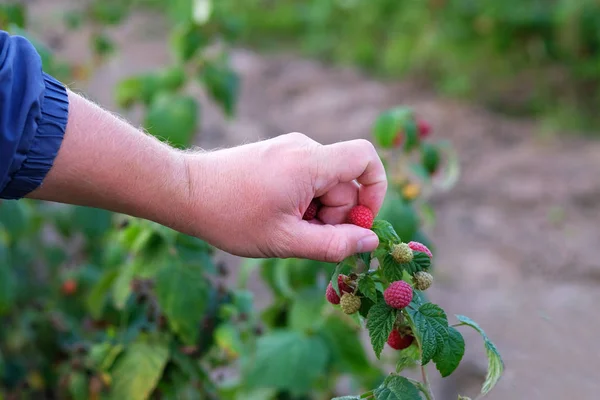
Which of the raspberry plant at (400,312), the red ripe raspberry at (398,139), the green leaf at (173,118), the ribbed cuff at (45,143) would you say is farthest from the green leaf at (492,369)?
the green leaf at (173,118)

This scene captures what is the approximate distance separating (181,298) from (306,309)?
467 mm

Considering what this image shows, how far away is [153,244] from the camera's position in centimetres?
209

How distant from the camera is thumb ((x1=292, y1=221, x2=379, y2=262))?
49.4 inches

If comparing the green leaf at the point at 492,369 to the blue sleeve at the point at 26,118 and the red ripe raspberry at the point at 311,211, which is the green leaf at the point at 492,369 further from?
the blue sleeve at the point at 26,118

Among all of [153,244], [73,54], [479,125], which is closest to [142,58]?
[73,54]

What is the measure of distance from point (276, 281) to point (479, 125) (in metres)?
3.81

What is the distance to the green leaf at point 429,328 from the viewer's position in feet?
3.96

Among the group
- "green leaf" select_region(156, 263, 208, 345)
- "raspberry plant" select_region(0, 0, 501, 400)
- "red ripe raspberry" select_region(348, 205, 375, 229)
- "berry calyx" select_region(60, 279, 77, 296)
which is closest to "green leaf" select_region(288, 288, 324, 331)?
"raspberry plant" select_region(0, 0, 501, 400)

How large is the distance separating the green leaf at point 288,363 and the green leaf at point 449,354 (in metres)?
1.01

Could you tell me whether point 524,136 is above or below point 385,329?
below

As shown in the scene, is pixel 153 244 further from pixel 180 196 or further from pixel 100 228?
pixel 100 228

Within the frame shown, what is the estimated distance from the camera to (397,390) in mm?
1231

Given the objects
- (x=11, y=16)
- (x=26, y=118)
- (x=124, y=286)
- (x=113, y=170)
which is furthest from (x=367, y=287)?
(x=11, y=16)

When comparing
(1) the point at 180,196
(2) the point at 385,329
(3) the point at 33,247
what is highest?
(1) the point at 180,196
